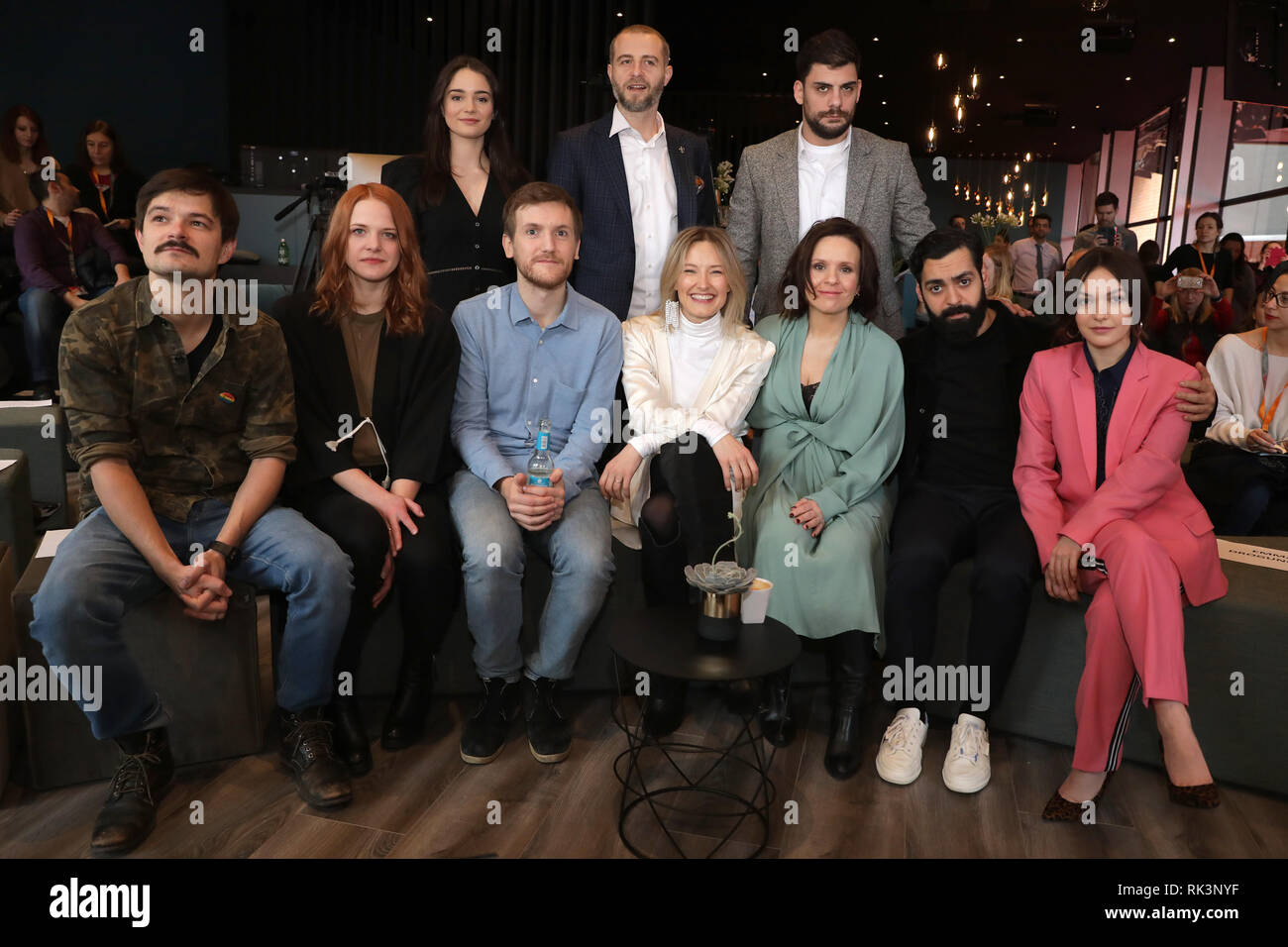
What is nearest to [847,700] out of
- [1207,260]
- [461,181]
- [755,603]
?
[755,603]

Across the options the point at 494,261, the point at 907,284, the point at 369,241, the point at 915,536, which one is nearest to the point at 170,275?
the point at 369,241

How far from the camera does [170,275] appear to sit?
2.13 meters

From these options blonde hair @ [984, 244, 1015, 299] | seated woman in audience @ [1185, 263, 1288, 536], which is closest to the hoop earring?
seated woman in audience @ [1185, 263, 1288, 536]

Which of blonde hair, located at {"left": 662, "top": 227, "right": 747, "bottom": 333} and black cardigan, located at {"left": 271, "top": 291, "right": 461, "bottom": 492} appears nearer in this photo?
black cardigan, located at {"left": 271, "top": 291, "right": 461, "bottom": 492}

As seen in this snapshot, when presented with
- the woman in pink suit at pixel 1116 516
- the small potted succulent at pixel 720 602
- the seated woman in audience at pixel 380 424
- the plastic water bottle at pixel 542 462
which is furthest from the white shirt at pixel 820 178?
the small potted succulent at pixel 720 602

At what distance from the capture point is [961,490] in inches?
105

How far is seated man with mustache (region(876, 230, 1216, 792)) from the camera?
2352mm

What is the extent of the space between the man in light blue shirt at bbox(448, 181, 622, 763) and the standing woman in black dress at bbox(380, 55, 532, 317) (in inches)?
16.0

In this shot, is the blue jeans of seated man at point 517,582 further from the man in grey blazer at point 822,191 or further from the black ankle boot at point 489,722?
the man in grey blazer at point 822,191

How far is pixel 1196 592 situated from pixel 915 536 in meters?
0.67

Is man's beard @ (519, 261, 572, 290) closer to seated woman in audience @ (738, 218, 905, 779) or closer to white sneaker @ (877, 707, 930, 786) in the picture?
seated woman in audience @ (738, 218, 905, 779)

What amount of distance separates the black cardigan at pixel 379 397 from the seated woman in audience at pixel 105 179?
381 centimetres

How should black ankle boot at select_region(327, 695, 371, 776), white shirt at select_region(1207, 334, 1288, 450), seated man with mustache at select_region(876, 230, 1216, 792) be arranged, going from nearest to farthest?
black ankle boot at select_region(327, 695, 371, 776) → seated man with mustache at select_region(876, 230, 1216, 792) → white shirt at select_region(1207, 334, 1288, 450)

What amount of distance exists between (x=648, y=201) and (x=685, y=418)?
0.99 metres
